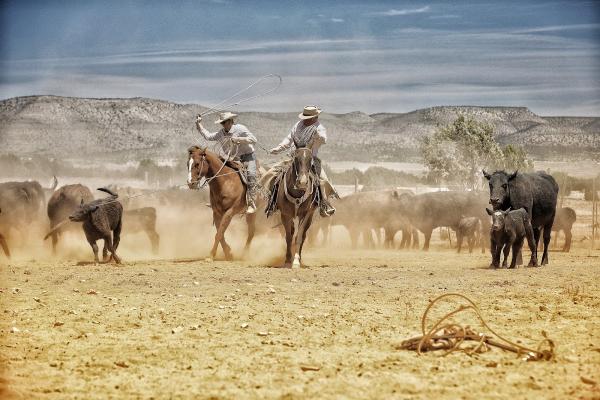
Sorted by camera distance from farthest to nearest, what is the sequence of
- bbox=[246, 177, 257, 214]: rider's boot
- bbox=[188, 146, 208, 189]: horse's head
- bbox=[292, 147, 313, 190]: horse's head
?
bbox=[246, 177, 257, 214]: rider's boot, bbox=[188, 146, 208, 189]: horse's head, bbox=[292, 147, 313, 190]: horse's head

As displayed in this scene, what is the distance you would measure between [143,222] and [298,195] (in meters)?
5.54

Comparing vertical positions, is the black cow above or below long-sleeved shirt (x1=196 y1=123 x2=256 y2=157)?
below

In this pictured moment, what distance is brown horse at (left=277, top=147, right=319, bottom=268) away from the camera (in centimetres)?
1452

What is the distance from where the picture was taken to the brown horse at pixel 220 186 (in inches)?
640

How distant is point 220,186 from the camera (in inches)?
654

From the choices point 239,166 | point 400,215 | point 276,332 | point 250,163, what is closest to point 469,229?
point 400,215

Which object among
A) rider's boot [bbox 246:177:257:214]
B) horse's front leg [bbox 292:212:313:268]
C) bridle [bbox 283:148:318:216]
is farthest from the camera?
rider's boot [bbox 246:177:257:214]

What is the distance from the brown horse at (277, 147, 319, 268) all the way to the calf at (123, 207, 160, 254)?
15.8 feet

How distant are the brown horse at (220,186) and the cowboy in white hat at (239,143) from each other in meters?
0.19

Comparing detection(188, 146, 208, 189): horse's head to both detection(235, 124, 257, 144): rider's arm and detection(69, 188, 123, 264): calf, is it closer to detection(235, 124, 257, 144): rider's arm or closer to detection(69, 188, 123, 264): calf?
detection(235, 124, 257, 144): rider's arm

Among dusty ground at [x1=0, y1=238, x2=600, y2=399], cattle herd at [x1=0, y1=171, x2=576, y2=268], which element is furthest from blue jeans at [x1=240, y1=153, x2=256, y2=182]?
dusty ground at [x1=0, y1=238, x2=600, y2=399]

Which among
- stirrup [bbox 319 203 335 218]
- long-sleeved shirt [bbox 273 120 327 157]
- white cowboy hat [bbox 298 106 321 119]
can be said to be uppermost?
white cowboy hat [bbox 298 106 321 119]

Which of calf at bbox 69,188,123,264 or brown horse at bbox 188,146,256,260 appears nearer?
calf at bbox 69,188,123,264

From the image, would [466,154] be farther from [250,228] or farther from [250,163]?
[250,163]
